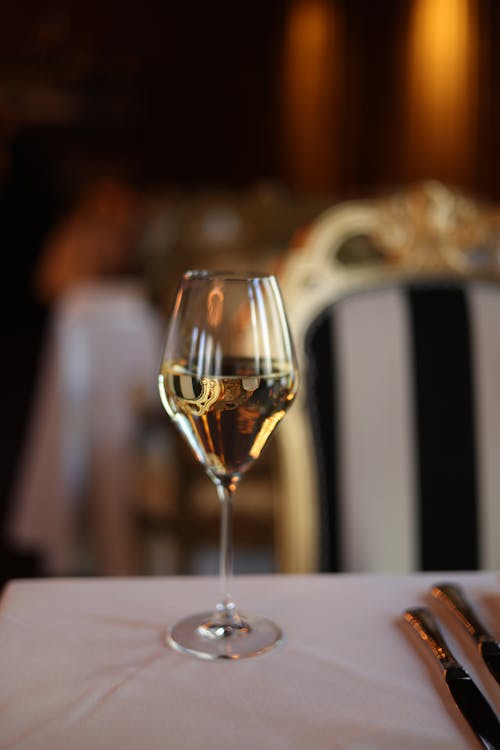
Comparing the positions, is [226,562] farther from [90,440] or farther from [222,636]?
[90,440]

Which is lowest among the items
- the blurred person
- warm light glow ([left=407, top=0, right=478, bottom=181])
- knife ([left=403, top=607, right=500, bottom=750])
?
knife ([left=403, top=607, right=500, bottom=750])

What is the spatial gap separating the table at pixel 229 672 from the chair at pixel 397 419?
35 centimetres

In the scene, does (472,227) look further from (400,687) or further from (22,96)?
(22,96)

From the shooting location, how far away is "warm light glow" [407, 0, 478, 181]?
13.3 ft

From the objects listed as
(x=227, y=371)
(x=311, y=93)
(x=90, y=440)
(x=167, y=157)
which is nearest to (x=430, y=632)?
(x=227, y=371)

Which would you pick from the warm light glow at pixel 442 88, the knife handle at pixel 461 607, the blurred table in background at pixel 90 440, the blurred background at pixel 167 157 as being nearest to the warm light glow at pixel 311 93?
the blurred background at pixel 167 157

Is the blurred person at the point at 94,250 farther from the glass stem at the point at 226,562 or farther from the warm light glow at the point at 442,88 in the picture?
the glass stem at the point at 226,562

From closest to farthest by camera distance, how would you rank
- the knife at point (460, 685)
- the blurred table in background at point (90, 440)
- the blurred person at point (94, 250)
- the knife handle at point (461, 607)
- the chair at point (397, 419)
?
the knife at point (460, 685) → the knife handle at point (461, 607) → the chair at point (397, 419) → the blurred table in background at point (90, 440) → the blurred person at point (94, 250)

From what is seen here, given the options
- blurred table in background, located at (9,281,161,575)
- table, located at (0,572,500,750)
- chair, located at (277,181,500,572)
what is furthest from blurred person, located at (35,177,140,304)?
table, located at (0,572,500,750)

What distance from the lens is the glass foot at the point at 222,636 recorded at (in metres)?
0.52

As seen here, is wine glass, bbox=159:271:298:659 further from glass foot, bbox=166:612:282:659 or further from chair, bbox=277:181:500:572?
chair, bbox=277:181:500:572

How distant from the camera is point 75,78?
23.5 feet

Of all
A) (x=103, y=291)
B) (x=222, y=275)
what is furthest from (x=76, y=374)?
(x=222, y=275)

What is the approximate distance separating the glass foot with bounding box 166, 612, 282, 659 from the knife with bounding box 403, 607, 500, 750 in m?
0.08
